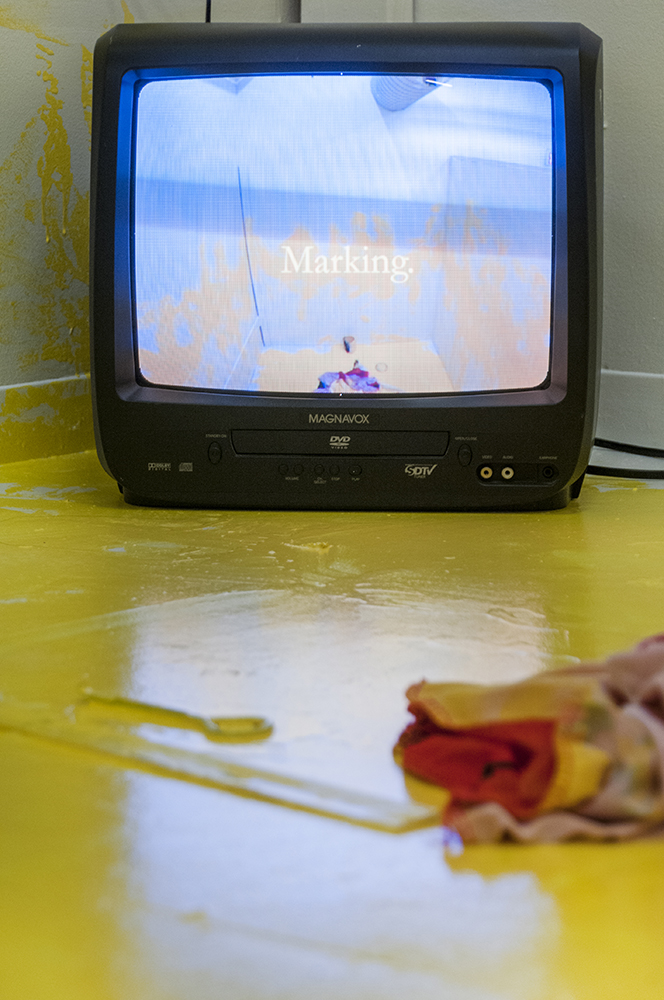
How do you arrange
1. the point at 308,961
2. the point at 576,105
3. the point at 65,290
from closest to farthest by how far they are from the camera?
the point at 308,961 → the point at 576,105 → the point at 65,290

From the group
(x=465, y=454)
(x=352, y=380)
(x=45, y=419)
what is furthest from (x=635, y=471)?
(x=45, y=419)

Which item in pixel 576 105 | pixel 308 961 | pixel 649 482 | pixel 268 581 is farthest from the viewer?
pixel 649 482

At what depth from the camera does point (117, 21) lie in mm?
1779

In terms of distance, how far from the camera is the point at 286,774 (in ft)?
2.19

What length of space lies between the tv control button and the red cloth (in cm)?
68

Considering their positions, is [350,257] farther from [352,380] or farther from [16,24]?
[16,24]

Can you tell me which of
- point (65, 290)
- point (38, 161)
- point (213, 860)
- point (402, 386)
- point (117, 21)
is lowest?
point (213, 860)

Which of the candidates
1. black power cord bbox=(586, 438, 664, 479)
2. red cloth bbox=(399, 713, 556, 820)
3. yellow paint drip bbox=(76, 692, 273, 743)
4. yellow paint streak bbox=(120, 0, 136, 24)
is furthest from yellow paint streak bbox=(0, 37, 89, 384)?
A: red cloth bbox=(399, 713, 556, 820)

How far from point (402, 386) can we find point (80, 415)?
68cm

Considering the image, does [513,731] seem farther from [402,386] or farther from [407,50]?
[407,50]

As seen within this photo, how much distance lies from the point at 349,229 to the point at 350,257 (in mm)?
33

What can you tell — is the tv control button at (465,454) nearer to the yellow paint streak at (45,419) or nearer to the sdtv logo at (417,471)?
the sdtv logo at (417,471)

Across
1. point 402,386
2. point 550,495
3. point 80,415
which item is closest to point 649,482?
point 550,495

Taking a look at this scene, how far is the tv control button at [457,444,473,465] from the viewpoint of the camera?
1.33 metres
